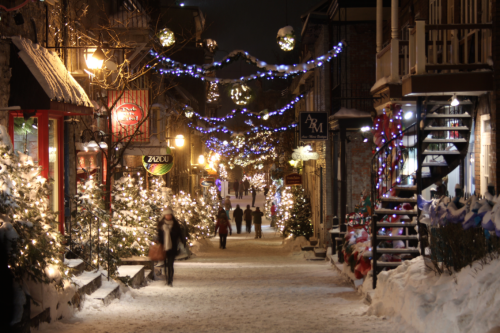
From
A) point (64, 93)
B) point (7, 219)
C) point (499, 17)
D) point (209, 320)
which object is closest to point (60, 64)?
point (64, 93)

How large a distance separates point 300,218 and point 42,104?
656 inches

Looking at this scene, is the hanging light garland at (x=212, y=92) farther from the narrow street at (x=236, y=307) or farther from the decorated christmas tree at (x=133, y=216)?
the narrow street at (x=236, y=307)

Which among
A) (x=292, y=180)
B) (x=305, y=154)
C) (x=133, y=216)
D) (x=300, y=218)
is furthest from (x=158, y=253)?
(x=292, y=180)

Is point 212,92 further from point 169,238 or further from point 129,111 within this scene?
point 169,238

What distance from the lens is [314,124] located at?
19.0 meters

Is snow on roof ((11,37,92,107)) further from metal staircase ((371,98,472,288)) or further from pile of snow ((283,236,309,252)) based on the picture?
pile of snow ((283,236,309,252))

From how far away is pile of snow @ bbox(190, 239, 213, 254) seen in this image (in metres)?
23.1

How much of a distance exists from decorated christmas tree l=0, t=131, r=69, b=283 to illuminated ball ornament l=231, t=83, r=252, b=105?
9469mm

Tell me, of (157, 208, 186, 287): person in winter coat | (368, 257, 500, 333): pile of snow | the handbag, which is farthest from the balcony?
the handbag

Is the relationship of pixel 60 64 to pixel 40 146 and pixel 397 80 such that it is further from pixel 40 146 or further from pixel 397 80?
pixel 397 80

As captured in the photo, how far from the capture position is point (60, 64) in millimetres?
10945

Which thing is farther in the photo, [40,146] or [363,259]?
[363,259]

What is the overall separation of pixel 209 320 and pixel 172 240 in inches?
170

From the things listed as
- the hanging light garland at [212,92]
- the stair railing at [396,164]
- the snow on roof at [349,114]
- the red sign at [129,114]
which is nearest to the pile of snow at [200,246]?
the red sign at [129,114]
